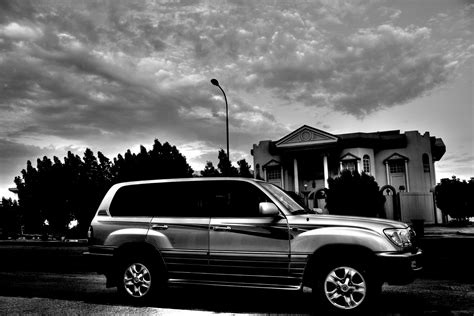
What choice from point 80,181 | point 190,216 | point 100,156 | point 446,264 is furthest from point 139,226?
point 100,156

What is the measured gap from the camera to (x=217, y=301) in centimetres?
722

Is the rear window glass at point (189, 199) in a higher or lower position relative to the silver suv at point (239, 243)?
higher

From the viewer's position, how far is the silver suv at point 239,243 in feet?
19.8

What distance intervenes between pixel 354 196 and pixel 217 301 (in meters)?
29.1

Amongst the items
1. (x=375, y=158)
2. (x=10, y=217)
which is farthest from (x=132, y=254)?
(x=10, y=217)

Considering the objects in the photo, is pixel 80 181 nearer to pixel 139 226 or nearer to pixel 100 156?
pixel 100 156

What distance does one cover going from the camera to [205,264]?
679 centimetres

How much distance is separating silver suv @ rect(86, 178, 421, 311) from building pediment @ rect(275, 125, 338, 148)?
42.7m

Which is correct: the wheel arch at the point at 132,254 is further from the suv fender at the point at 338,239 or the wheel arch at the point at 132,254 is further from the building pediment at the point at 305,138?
the building pediment at the point at 305,138

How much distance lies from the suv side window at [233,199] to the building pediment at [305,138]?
4263 cm

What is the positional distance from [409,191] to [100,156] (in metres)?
33.3

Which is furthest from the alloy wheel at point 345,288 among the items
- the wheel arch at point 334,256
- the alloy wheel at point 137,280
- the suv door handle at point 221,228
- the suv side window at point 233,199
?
the alloy wheel at point 137,280

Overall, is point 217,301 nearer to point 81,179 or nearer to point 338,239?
point 338,239

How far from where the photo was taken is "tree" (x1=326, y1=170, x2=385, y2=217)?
3459cm
